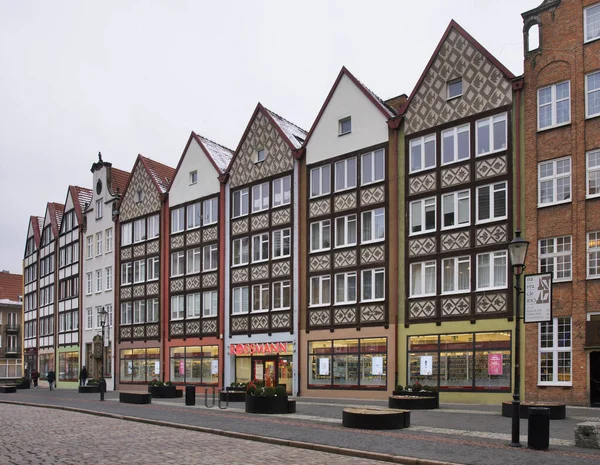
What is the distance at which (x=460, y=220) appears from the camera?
3256 centimetres

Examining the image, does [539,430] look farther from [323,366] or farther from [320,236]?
[320,236]

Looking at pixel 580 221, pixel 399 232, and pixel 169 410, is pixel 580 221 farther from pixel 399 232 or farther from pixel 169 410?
pixel 169 410

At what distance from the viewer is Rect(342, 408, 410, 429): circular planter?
20.1 m

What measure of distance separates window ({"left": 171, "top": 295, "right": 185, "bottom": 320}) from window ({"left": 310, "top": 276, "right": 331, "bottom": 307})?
38.6 feet

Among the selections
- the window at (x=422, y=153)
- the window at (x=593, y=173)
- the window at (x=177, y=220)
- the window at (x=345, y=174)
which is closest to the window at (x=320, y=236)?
the window at (x=345, y=174)

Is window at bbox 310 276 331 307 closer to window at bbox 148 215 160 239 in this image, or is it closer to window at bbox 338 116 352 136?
window at bbox 338 116 352 136

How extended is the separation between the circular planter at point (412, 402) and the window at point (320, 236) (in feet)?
40.9

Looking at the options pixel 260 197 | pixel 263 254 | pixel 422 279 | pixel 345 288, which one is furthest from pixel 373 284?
pixel 260 197

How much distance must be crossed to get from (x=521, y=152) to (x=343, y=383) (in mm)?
14044

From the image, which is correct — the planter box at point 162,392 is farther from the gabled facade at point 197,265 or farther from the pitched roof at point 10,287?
the pitched roof at point 10,287

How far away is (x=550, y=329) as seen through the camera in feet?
96.2

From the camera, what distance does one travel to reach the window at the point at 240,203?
43.5 meters

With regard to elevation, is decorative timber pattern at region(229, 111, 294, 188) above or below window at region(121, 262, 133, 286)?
above

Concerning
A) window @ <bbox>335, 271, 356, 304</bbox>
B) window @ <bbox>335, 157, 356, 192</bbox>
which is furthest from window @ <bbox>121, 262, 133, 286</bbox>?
window @ <bbox>335, 157, 356, 192</bbox>
